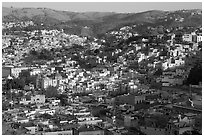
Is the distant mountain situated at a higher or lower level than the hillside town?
higher

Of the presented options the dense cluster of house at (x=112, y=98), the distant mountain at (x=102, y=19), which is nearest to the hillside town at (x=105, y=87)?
the dense cluster of house at (x=112, y=98)

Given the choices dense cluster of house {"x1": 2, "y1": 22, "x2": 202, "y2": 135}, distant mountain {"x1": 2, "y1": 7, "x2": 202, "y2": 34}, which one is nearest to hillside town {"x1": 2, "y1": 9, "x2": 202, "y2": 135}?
dense cluster of house {"x1": 2, "y1": 22, "x2": 202, "y2": 135}

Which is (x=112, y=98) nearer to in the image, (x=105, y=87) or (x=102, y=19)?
(x=105, y=87)

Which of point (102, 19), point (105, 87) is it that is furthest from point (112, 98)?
point (102, 19)

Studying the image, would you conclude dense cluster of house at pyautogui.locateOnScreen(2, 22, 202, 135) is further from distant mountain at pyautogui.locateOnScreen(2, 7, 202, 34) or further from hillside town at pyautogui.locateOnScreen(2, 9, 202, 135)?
distant mountain at pyautogui.locateOnScreen(2, 7, 202, 34)

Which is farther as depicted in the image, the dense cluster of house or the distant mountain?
the distant mountain

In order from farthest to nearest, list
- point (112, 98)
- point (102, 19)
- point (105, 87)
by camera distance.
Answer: point (102, 19) < point (105, 87) < point (112, 98)
